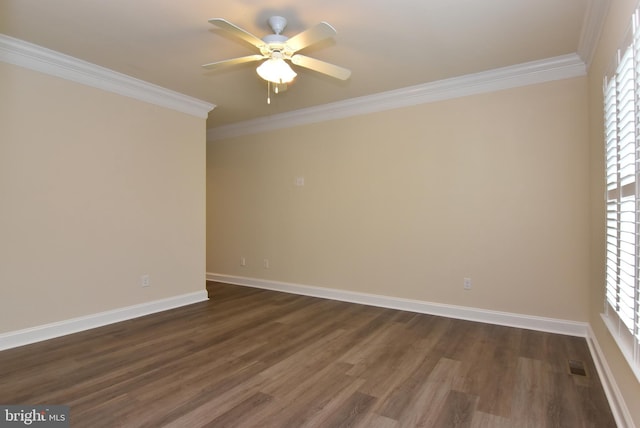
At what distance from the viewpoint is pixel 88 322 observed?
11.0 feet

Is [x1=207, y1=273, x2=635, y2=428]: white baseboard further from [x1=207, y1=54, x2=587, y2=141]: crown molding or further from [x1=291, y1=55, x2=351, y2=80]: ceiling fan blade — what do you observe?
[x1=291, y1=55, x2=351, y2=80]: ceiling fan blade

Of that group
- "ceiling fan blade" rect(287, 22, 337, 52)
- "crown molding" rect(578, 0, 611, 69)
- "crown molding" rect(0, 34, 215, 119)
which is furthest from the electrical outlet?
"crown molding" rect(578, 0, 611, 69)

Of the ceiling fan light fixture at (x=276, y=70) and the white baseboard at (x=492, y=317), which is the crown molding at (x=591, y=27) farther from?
the white baseboard at (x=492, y=317)

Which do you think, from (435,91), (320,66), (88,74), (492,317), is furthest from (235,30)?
(492,317)

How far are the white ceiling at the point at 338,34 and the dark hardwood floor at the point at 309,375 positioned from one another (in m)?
2.58

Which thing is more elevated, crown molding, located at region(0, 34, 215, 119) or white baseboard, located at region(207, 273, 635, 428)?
Answer: crown molding, located at region(0, 34, 215, 119)

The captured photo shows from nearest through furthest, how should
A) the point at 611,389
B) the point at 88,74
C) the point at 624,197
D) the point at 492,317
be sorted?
the point at 624,197
the point at 611,389
the point at 88,74
the point at 492,317

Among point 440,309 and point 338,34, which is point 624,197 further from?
point 440,309

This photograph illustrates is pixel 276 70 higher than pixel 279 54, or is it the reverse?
pixel 279 54

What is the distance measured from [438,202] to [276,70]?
2312 millimetres

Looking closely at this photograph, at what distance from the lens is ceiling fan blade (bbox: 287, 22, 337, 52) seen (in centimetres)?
205

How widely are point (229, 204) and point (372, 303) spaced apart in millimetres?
2866

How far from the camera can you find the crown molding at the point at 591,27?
227cm

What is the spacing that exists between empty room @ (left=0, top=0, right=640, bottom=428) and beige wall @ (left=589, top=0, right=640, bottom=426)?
3 centimetres
